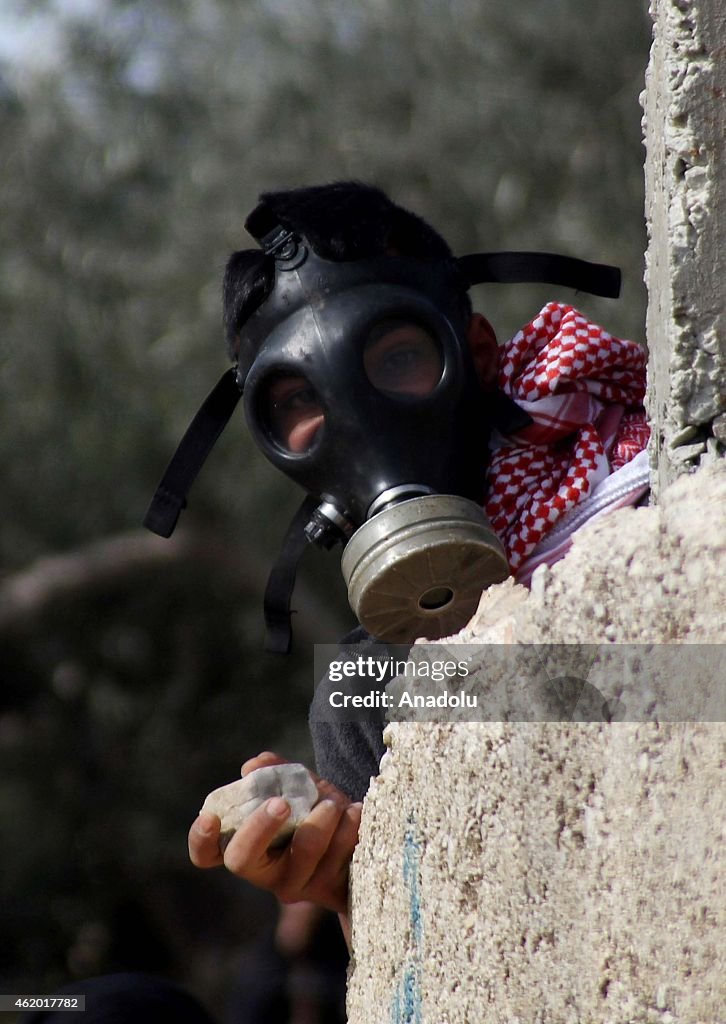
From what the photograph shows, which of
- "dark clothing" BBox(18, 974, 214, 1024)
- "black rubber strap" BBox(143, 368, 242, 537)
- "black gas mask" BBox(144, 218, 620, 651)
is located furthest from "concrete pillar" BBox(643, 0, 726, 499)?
"dark clothing" BBox(18, 974, 214, 1024)

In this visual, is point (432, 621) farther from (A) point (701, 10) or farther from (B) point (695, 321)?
(A) point (701, 10)

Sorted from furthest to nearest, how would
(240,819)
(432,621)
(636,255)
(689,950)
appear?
(636,255) → (432,621) → (240,819) → (689,950)

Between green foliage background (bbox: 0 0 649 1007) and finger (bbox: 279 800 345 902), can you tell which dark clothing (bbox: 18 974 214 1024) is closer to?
finger (bbox: 279 800 345 902)

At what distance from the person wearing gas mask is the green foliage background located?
281 centimetres

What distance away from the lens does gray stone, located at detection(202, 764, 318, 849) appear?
155 centimetres

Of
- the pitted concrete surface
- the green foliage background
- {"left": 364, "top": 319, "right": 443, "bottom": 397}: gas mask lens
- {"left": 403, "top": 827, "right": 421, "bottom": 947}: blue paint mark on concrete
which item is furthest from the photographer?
the green foliage background

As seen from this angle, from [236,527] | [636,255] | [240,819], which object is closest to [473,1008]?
[240,819]

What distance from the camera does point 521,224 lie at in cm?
513

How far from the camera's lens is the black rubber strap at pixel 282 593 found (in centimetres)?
219

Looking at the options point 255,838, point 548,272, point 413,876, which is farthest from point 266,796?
point 548,272

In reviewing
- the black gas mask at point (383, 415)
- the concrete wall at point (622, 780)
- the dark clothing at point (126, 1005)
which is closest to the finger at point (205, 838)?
the concrete wall at point (622, 780)

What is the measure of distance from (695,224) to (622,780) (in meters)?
0.46

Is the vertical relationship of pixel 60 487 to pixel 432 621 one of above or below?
above

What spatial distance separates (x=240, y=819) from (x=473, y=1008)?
0.38 meters
